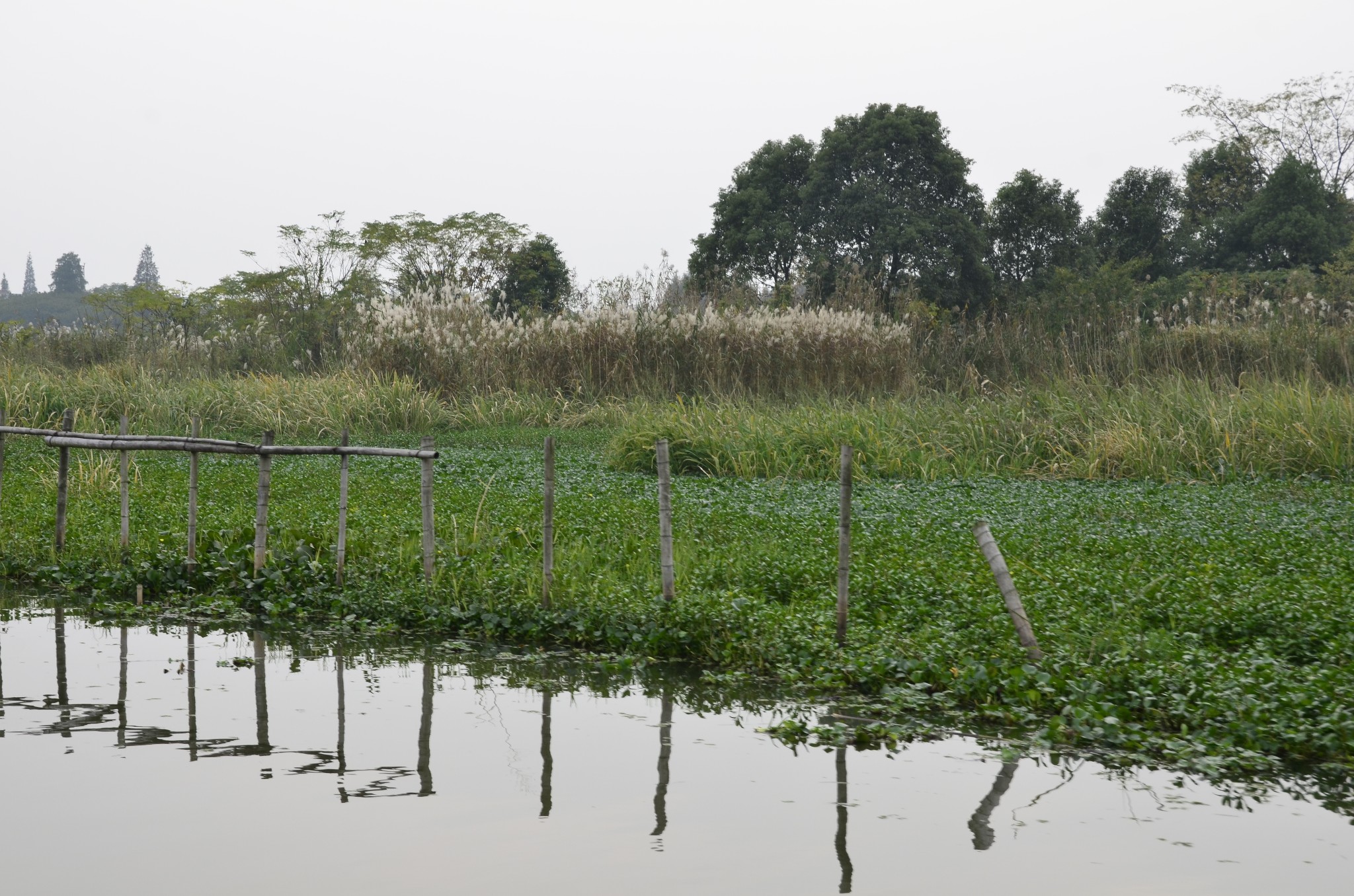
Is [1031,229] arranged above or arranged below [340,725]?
above

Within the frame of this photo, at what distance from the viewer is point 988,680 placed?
5.11 metres

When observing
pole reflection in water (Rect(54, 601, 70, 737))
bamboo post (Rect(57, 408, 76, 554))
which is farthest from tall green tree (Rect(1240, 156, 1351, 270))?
pole reflection in water (Rect(54, 601, 70, 737))

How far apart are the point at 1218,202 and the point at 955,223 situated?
360 inches

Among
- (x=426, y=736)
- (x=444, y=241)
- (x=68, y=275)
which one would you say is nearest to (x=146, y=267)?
(x=68, y=275)

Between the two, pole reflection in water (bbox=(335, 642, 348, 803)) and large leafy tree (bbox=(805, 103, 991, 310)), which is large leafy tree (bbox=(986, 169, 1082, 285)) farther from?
pole reflection in water (bbox=(335, 642, 348, 803))

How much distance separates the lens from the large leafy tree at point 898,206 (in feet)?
95.9

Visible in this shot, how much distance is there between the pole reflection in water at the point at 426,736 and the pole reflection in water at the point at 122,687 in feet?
3.83

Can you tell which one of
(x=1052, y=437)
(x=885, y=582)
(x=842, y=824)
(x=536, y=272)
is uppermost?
(x=536, y=272)

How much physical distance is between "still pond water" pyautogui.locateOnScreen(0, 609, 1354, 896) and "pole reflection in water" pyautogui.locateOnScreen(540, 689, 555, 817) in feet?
0.04

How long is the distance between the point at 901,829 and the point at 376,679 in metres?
2.87

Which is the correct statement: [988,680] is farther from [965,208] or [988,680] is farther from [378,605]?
[965,208]

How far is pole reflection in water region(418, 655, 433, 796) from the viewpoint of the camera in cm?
442

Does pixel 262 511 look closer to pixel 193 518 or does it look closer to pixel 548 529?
pixel 193 518

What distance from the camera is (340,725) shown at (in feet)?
16.9
